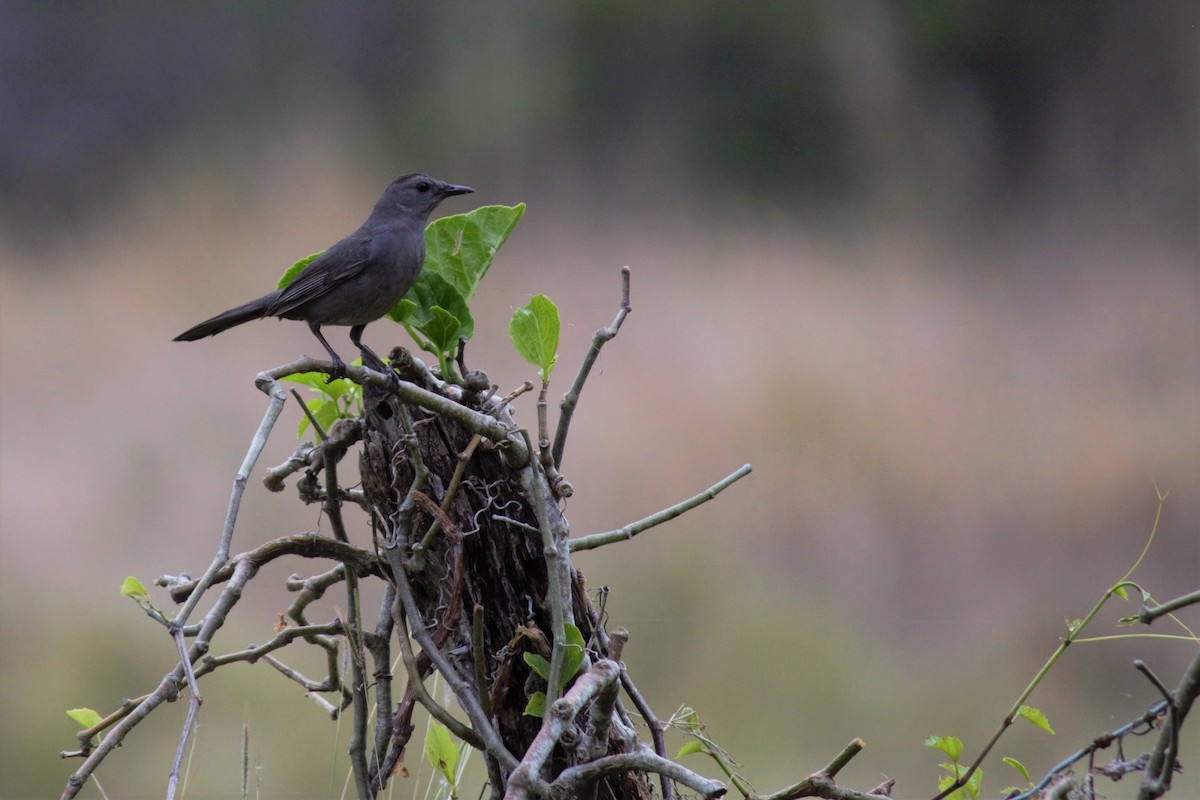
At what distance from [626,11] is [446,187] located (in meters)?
1.62

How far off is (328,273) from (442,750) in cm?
94

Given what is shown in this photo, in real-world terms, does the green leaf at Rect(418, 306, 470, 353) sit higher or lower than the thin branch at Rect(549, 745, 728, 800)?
higher

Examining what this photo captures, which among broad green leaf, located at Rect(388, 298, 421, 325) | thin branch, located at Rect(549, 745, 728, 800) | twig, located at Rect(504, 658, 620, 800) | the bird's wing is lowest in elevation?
thin branch, located at Rect(549, 745, 728, 800)

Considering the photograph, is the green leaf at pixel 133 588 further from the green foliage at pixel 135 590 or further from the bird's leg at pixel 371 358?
the bird's leg at pixel 371 358

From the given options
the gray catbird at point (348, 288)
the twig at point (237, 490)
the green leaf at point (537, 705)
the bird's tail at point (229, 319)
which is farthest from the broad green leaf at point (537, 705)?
the bird's tail at point (229, 319)

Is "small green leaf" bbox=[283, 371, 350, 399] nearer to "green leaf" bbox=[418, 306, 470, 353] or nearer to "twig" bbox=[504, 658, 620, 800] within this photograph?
"green leaf" bbox=[418, 306, 470, 353]

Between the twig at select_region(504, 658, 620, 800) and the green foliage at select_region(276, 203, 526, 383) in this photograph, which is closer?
the twig at select_region(504, 658, 620, 800)

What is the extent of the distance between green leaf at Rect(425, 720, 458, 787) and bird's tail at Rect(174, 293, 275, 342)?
2.97 ft

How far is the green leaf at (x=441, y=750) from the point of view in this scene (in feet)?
3.34

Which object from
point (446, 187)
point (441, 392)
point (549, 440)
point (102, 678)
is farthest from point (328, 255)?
point (102, 678)

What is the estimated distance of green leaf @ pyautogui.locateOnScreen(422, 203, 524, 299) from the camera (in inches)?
42.1

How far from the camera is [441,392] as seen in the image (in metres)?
0.96

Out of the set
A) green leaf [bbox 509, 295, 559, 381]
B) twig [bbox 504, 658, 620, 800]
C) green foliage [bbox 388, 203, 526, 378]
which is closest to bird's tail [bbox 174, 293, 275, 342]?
green foliage [bbox 388, 203, 526, 378]

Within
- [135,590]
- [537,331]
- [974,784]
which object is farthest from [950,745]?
[135,590]
